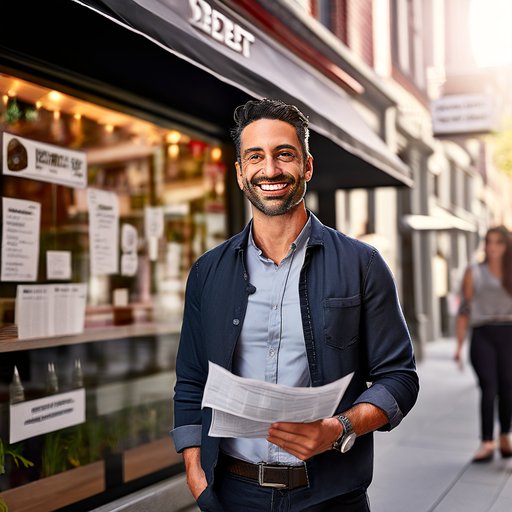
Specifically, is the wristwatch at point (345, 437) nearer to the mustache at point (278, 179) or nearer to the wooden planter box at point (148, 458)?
the mustache at point (278, 179)

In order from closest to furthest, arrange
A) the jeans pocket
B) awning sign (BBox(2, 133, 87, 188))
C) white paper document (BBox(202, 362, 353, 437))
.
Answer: white paper document (BBox(202, 362, 353, 437))
the jeans pocket
awning sign (BBox(2, 133, 87, 188))

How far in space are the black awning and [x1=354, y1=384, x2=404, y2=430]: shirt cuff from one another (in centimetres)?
217

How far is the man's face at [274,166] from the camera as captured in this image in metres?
2.45

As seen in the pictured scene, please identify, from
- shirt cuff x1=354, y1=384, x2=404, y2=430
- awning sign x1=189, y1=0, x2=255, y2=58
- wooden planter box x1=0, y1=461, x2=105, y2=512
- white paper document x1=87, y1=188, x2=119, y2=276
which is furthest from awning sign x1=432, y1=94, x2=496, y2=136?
shirt cuff x1=354, y1=384, x2=404, y2=430

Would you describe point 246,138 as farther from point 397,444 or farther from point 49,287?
point 397,444

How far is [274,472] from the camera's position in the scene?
7.86 feet

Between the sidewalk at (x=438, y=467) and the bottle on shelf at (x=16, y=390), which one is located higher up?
the bottle on shelf at (x=16, y=390)

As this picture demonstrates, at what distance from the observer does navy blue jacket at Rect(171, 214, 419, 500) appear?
242 cm

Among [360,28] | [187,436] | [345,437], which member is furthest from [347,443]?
[360,28]

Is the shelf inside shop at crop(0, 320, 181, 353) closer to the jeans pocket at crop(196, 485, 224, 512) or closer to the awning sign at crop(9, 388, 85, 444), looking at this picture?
the awning sign at crop(9, 388, 85, 444)

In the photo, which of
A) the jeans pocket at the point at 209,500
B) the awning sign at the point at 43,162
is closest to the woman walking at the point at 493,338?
the awning sign at the point at 43,162

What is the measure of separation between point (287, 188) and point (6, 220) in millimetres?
2759

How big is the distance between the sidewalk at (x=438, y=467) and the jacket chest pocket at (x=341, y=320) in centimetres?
386

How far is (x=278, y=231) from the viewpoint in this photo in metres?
2.58
